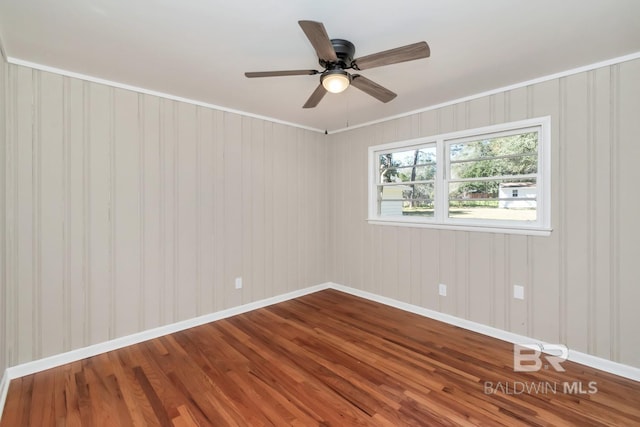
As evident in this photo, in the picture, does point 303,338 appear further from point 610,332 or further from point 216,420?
point 610,332

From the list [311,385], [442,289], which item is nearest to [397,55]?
[311,385]

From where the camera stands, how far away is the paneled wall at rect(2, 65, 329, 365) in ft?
7.72

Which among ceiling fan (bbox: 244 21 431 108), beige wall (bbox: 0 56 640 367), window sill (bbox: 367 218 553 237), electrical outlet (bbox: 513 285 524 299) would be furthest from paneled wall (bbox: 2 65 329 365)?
electrical outlet (bbox: 513 285 524 299)

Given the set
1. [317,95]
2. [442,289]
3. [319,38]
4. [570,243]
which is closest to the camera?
[319,38]

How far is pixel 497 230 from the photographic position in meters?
2.94

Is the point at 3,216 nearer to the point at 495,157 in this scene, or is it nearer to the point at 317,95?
the point at 317,95

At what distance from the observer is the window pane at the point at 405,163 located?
3598 mm

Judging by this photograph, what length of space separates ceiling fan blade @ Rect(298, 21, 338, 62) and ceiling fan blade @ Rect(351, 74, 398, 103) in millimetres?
275

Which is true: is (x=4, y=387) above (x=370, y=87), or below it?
below

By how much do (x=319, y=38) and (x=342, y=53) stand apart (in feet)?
1.55

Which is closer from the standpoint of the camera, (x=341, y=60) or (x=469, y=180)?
(x=341, y=60)

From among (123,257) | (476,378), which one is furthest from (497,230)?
(123,257)

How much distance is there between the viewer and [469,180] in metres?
3.22

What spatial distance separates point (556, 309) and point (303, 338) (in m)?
2.34
